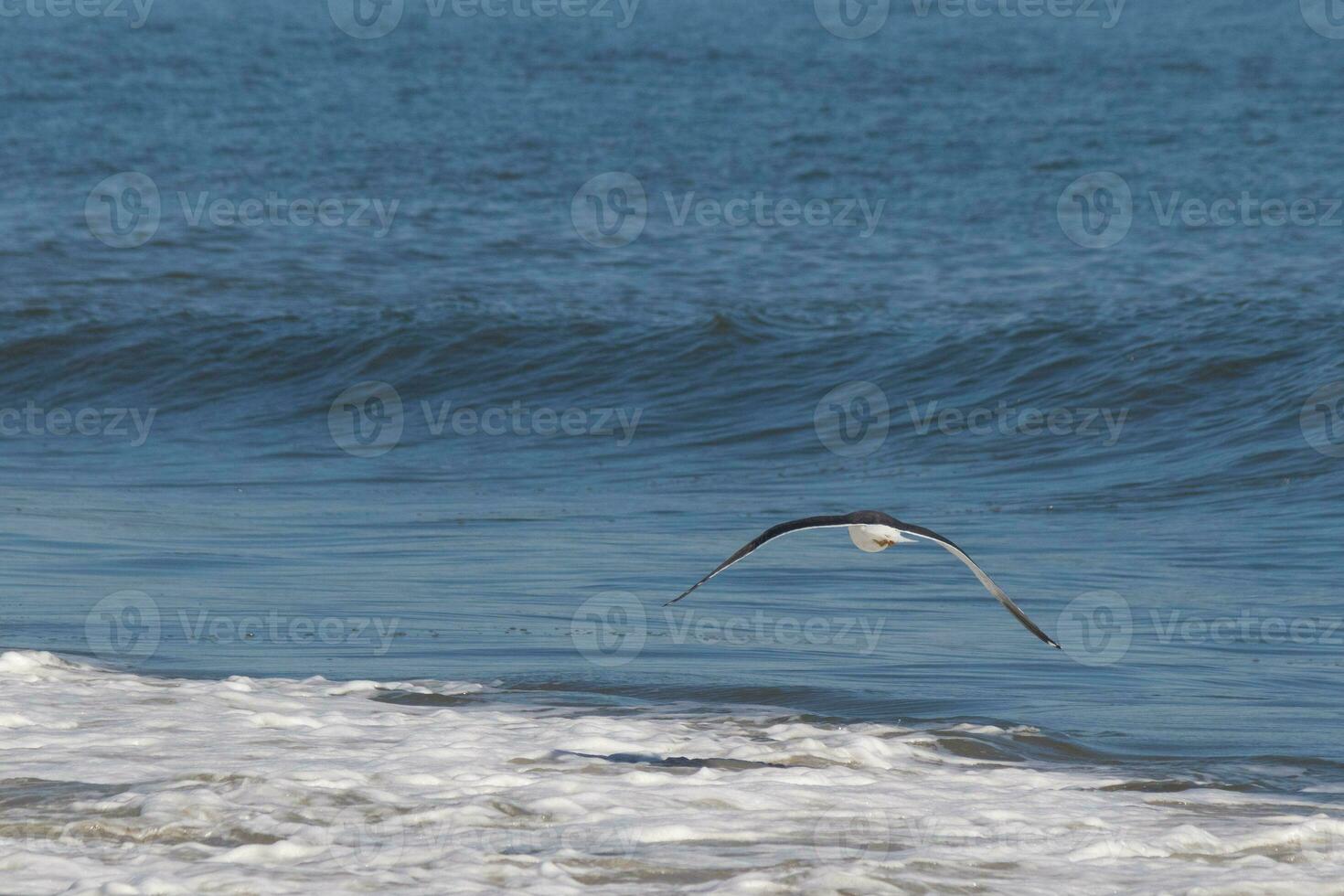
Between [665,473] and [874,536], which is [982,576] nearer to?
[874,536]

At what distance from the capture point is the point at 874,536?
7547 mm

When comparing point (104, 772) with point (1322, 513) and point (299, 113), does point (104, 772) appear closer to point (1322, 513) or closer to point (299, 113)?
point (1322, 513)

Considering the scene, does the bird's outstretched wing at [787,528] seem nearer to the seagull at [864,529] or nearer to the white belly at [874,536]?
the seagull at [864,529]

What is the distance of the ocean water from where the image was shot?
272 inches

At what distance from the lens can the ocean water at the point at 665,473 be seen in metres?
6.90

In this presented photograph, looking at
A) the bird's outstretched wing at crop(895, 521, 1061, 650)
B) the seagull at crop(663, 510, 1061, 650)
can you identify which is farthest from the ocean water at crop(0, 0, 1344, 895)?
the seagull at crop(663, 510, 1061, 650)

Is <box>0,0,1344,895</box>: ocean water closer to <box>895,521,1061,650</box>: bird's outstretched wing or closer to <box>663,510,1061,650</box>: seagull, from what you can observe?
<box>895,521,1061,650</box>: bird's outstretched wing

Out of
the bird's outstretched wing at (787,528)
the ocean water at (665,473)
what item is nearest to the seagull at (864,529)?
the bird's outstretched wing at (787,528)

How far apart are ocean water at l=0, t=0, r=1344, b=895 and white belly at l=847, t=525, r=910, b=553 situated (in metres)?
0.92

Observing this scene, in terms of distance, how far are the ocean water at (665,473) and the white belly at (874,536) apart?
0.92m

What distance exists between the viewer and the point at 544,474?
16.1 meters

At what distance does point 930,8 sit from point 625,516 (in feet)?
138

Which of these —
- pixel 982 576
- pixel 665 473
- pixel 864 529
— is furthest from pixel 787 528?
pixel 665 473

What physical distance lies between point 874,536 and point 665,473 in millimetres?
8657
